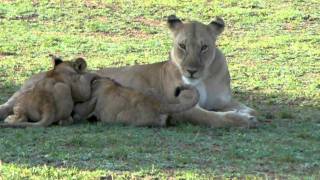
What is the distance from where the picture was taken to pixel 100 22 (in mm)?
16406

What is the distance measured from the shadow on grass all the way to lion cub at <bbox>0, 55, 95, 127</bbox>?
0.14m

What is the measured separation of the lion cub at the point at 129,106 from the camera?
8.17 metres

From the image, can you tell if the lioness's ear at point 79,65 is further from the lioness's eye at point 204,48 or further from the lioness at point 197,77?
the lioness's eye at point 204,48

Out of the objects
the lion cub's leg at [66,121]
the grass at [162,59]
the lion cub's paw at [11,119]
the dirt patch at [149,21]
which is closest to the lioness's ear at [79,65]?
the lion cub's leg at [66,121]

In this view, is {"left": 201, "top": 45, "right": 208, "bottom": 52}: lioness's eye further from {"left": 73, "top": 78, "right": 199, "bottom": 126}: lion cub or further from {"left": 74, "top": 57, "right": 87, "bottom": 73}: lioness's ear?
{"left": 74, "top": 57, "right": 87, "bottom": 73}: lioness's ear

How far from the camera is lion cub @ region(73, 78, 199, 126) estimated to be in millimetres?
8172

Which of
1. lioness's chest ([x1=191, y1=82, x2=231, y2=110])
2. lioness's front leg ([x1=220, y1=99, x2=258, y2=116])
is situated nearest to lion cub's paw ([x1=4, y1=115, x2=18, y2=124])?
lioness's chest ([x1=191, y1=82, x2=231, y2=110])

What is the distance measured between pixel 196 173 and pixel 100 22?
10.4 m

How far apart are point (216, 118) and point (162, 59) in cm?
483

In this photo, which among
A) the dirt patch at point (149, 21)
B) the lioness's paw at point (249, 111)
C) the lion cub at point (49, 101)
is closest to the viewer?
the lion cub at point (49, 101)

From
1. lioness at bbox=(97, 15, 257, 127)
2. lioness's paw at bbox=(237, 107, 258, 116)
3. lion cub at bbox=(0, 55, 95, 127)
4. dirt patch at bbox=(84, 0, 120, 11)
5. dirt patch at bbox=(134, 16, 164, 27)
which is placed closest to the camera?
Result: lion cub at bbox=(0, 55, 95, 127)

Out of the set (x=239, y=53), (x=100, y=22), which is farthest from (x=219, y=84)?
(x=100, y=22)

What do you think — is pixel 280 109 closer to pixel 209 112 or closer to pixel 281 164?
pixel 209 112

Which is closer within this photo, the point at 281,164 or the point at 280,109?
the point at 281,164
